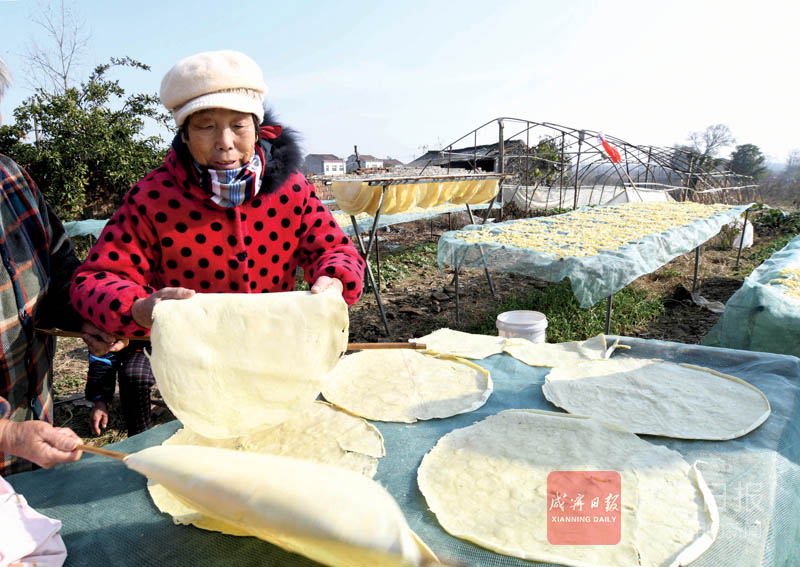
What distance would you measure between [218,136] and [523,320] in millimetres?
2885

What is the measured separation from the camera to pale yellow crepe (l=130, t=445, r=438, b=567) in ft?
2.29

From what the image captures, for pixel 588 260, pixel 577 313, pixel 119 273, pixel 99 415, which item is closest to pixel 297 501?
Answer: pixel 119 273

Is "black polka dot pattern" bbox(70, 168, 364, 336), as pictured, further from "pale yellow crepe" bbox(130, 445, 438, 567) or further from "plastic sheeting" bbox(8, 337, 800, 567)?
"pale yellow crepe" bbox(130, 445, 438, 567)

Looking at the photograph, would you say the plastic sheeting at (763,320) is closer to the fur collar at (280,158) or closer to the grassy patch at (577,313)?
the grassy patch at (577,313)

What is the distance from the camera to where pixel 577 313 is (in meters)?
5.52

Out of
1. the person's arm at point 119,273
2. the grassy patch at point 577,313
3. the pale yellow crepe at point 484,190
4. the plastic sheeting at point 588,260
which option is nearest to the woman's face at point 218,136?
the person's arm at point 119,273

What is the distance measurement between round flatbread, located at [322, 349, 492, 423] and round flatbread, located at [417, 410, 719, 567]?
0.22 metres

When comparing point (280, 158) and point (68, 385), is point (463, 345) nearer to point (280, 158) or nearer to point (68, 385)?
point (280, 158)

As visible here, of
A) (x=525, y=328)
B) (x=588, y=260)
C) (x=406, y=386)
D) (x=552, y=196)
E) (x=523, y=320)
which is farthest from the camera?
(x=552, y=196)

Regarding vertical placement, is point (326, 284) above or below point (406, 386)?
above

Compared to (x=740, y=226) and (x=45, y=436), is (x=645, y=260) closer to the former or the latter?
(x=45, y=436)

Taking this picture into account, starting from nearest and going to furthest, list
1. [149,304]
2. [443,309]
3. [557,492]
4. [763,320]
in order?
[149,304], [557,492], [763,320], [443,309]

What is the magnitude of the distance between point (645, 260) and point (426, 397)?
339 cm

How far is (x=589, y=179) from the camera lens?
17438 mm
